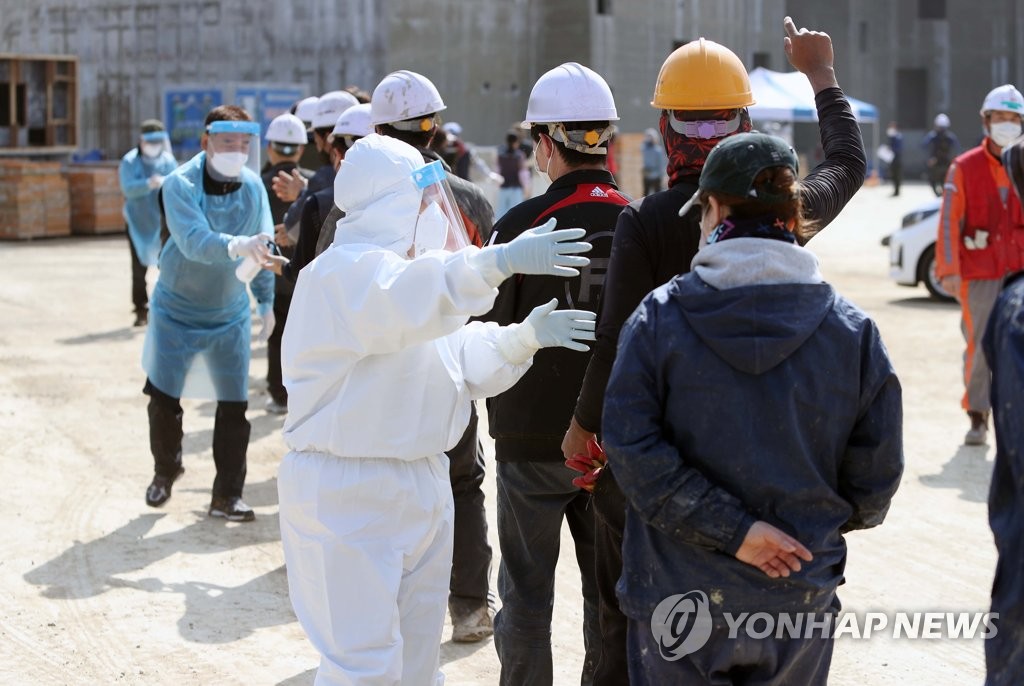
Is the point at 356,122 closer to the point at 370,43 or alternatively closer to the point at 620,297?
the point at 620,297

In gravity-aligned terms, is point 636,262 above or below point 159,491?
above

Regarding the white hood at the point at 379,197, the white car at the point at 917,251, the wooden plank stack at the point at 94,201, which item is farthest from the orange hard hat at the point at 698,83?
the wooden plank stack at the point at 94,201

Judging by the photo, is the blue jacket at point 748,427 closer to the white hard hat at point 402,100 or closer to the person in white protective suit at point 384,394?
the person in white protective suit at point 384,394

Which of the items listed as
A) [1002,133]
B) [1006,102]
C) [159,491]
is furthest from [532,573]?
[1006,102]

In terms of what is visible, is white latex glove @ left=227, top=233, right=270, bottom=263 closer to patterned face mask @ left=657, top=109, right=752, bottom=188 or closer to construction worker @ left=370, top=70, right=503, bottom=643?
construction worker @ left=370, top=70, right=503, bottom=643

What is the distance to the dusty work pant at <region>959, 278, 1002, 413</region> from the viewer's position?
873 cm

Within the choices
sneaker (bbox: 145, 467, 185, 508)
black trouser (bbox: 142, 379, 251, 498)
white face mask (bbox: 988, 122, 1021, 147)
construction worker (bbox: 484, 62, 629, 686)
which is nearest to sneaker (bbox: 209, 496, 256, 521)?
black trouser (bbox: 142, 379, 251, 498)

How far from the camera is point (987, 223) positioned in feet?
28.3

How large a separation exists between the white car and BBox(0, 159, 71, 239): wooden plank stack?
14.1 m

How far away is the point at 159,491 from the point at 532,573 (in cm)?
380

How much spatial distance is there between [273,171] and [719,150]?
24.7 feet

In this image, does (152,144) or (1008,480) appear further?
(152,144)

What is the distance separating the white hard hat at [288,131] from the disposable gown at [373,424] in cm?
612

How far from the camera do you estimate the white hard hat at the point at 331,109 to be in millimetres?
8391
